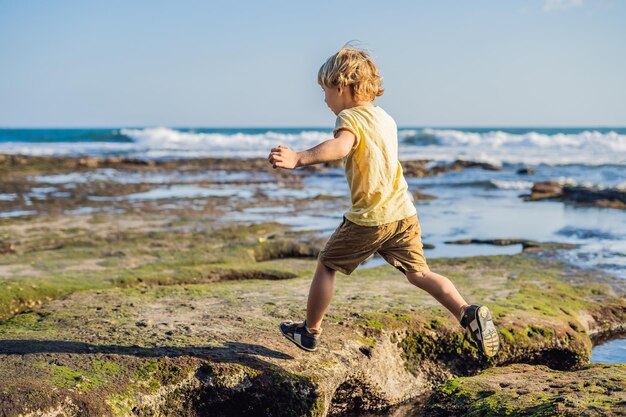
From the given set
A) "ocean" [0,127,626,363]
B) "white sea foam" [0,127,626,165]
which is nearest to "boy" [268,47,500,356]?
"ocean" [0,127,626,363]

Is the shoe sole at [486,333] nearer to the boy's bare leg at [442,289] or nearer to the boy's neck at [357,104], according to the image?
the boy's bare leg at [442,289]

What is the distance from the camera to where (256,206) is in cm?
1653

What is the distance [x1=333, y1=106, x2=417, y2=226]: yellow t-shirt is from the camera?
13.4 feet

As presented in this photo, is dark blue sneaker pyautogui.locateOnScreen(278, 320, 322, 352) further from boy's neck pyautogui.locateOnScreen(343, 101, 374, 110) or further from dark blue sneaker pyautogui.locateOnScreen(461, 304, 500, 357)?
boy's neck pyautogui.locateOnScreen(343, 101, 374, 110)

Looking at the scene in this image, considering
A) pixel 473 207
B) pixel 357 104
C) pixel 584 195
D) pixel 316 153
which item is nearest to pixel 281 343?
pixel 316 153

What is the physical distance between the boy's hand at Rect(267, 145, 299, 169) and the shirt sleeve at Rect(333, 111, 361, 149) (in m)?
0.48

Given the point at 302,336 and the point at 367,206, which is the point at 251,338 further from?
the point at 367,206

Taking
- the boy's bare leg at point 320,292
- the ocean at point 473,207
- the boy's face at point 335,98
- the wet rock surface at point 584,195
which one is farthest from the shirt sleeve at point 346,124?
the wet rock surface at point 584,195

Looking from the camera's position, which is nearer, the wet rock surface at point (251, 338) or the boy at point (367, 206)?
the wet rock surface at point (251, 338)

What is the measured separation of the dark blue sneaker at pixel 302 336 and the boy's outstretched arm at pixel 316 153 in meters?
1.19

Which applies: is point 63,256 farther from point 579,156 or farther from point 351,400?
point 579,156

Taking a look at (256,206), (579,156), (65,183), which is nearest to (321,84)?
(256,206)

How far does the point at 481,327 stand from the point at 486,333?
0.05 m

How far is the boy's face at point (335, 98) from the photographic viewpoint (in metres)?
4.17
